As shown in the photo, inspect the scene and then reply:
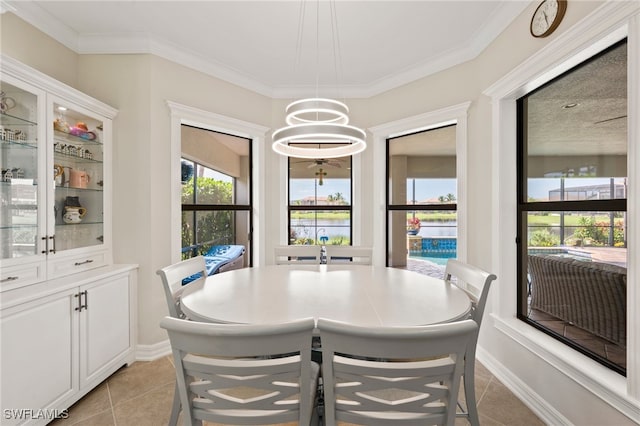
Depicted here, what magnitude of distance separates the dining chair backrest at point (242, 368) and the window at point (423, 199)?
2.51 meters

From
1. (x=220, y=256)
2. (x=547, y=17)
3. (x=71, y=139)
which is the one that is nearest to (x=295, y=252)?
(x=220, y=256)

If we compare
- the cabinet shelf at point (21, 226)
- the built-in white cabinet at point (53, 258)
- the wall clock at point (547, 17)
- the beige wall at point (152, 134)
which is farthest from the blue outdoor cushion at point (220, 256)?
the wall clock at point (547, 17)

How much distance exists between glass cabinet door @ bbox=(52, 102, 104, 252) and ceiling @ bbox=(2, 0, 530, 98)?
74 centimetres

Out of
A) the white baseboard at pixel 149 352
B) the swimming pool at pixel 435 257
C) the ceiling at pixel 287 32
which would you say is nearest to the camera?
the ceiling at pixel 287 32

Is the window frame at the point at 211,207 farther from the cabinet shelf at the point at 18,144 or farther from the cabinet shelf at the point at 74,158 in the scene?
the cabinet shelf at the point at 18,144

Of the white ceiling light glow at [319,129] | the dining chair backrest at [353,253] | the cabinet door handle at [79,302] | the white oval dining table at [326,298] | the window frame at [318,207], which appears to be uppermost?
the white ceiling light glow at [319,129]

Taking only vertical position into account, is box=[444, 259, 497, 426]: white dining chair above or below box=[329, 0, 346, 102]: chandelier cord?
below

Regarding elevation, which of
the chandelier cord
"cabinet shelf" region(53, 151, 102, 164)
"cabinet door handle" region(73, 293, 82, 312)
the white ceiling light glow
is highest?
the chandelier cord

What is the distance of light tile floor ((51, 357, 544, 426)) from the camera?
1.86 m

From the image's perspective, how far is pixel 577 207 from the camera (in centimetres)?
182

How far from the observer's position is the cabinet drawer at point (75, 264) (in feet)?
6.69

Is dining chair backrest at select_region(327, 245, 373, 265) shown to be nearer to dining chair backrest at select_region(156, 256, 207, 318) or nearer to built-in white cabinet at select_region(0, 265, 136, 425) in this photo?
dining chair backrest at select_region(156, 256, 207, 318)

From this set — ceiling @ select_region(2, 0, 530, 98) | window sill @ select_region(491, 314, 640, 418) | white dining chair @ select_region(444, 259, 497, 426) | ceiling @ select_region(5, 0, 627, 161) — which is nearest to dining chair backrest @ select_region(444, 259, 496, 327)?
white dining chair @ select_region(444, 259, 497, 426)

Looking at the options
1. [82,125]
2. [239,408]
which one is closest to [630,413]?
[239,408]
